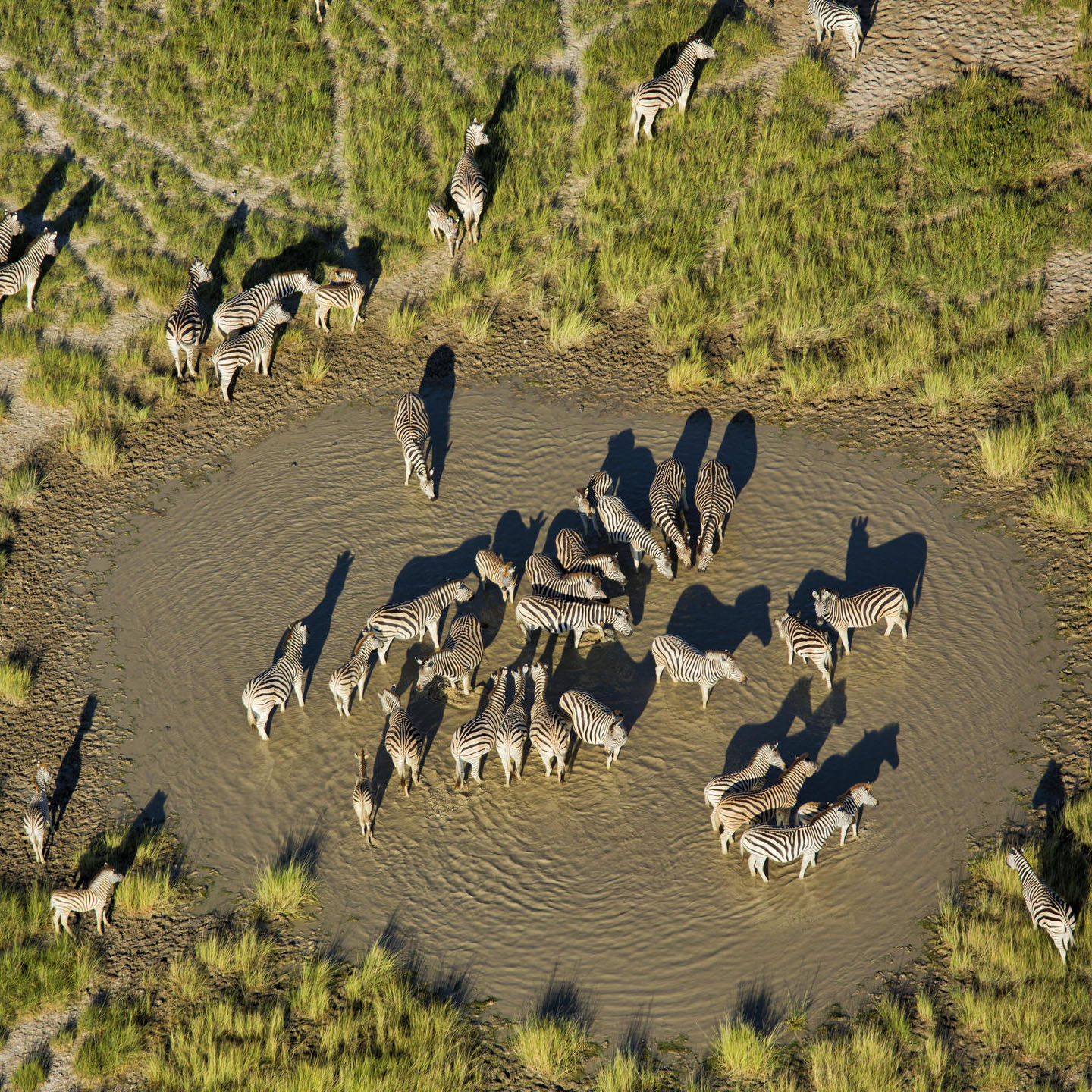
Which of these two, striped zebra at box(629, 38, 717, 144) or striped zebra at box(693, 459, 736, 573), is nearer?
striped zebra at box(693, 459, 736, 573)

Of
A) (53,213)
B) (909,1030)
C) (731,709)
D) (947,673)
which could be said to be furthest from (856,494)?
(53,213)

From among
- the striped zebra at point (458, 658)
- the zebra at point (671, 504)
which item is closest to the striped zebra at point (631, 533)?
the zebra at point (671, 504)

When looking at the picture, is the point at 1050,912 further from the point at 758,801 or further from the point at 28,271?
the point at 28,271

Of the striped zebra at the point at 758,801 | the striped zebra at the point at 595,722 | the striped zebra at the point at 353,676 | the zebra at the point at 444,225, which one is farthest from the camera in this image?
the zebra at the point at 444,225

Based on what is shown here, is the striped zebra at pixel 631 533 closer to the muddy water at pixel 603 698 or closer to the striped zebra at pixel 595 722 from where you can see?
the muddy water at pixel 603 698

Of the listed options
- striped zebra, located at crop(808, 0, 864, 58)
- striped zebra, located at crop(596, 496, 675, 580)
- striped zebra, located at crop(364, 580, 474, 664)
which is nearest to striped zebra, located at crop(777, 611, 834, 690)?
striped zebra, located at crop(596, 496, 675, 580)

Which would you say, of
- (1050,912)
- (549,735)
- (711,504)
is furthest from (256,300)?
(1050,912)

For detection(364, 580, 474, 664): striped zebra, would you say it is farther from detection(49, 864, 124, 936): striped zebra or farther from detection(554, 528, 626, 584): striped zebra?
detection(49, 864, 124, 936): striped zebra
